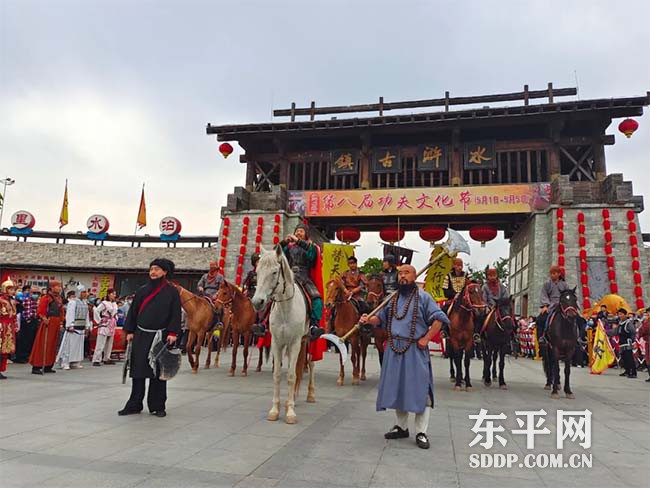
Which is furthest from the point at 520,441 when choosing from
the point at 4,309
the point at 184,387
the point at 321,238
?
the point at 321,238

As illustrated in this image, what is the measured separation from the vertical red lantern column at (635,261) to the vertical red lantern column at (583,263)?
1565mm

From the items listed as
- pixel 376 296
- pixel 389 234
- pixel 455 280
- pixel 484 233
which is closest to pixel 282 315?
pixel 376 296

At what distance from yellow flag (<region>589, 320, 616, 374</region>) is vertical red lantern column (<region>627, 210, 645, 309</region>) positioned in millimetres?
5517

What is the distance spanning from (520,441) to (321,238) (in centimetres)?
1826

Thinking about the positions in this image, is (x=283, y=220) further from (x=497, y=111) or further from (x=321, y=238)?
(x=497, y=111)

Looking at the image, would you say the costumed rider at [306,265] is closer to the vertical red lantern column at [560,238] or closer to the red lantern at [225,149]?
the vertical red lantern column at [560,238]

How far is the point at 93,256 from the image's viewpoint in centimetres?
2480

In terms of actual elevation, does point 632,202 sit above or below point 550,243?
above

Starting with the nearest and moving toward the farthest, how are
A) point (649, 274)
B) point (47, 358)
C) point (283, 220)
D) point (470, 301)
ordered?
point (470, 301) < point (47, 358) < point (649, 274) < point (283, 220)

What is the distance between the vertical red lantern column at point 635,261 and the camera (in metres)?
15.9

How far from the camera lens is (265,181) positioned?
2242cm

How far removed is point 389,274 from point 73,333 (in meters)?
7.86

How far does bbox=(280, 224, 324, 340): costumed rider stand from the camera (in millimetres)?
6246

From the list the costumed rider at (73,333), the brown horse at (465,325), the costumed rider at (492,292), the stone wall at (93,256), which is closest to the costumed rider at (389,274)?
the brown horse at (465,325)
